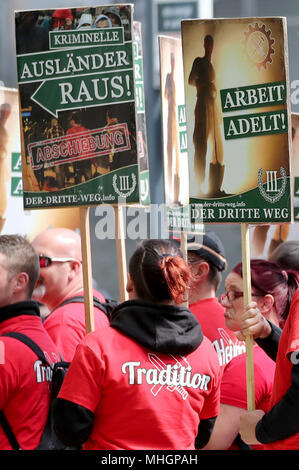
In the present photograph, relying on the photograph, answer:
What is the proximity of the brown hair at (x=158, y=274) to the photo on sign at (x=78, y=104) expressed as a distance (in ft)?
1.78

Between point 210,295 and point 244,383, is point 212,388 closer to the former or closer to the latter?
point 244,383

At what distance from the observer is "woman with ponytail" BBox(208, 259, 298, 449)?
2.95m

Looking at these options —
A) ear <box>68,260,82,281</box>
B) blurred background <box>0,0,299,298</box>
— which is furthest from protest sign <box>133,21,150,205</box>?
blurred background <box>0,0,299,298</box>

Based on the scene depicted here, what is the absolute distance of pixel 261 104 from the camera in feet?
9.50

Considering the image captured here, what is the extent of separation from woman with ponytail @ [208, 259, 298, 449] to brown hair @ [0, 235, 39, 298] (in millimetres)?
740

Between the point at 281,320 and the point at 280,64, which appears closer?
the point at 280,64

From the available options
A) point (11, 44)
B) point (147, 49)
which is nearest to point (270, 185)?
point (147, 49)

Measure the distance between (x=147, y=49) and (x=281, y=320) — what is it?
306 cm

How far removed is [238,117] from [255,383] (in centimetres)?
97

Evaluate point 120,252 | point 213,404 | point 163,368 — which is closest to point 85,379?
point 163,368

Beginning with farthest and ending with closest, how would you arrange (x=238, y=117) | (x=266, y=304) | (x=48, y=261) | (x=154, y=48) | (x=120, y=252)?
(x=154, y=48) → (x=48, y=261) → (x=120, y=252) → (x=266, y=304) → (x=238, y=117)

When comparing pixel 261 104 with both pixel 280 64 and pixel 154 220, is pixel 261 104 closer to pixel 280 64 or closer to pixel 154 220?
pixel 280 64

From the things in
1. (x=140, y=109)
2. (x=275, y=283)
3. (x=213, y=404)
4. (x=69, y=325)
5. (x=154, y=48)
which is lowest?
(x=213, y=404)

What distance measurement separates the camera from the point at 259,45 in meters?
2.90
